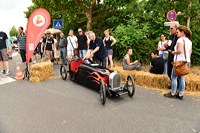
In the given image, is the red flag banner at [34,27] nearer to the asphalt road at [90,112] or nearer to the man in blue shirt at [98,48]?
the asphalt road at [90,112]

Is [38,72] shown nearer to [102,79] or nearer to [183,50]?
[102,79]

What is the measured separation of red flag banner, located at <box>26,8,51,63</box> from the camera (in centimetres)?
575

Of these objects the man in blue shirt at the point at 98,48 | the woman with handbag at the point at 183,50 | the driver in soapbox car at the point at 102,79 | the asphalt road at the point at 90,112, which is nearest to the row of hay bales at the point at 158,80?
the asphalt road at the point at 90,112

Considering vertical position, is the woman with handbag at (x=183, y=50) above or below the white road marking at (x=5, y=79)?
above

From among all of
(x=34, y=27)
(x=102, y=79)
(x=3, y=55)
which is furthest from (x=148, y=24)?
(x=3, y=55)

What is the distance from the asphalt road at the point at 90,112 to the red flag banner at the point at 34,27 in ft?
5.98

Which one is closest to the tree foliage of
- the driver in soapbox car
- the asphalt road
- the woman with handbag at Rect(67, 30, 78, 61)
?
the woman with handbag at Rect(67, 30, 78, 61)

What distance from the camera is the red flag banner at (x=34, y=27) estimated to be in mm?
5754

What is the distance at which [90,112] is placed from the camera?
3.31 metres

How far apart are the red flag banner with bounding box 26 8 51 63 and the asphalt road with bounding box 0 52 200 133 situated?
1.82 metres

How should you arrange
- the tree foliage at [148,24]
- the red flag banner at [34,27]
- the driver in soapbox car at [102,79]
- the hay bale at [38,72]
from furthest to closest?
the tree foliage at [148,24], the red flag banner at [34,27], the hay bale at [38,72], the driver in soapbox car at [102,79]

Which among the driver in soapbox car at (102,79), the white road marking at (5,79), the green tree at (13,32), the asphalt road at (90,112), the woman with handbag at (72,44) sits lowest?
the asphalt road at (90,112)

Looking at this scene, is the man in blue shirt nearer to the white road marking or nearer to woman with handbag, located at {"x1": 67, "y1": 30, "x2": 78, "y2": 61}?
woman with handbag, located at {"x1": 67, "y1": 30, "x2": 78, "y2": 61}

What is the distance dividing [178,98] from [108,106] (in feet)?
6.69
